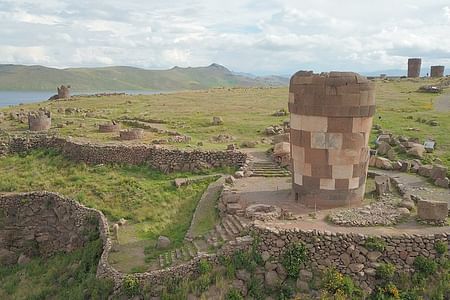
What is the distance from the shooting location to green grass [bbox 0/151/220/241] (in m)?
19.5

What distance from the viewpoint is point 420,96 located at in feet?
165

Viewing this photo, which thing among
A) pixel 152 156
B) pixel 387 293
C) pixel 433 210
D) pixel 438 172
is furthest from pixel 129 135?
pixel 387 293

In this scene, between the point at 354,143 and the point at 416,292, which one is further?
the point at 354,143

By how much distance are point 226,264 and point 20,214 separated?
39.9 feet

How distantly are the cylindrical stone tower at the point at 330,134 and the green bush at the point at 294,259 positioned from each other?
10.1 ft

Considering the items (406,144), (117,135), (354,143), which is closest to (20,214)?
(117,135)

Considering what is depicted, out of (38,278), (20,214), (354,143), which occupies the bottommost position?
(38,278)

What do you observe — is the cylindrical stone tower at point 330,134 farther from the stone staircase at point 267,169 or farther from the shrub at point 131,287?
the shrub at point 131,287

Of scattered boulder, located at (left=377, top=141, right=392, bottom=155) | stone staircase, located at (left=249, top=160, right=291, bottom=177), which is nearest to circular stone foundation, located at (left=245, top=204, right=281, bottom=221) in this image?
stone staircase, located at (left=249, top=160, right=291, bottom=177)

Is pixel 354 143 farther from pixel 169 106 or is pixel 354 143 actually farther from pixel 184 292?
pixel 169 106

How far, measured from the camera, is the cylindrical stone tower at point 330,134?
52.9 ft

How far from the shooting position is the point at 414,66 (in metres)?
74.5

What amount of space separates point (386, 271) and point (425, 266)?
1215mm

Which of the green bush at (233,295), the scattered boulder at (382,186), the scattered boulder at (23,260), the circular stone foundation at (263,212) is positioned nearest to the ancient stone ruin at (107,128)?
the scattered boulder at (23,260)
